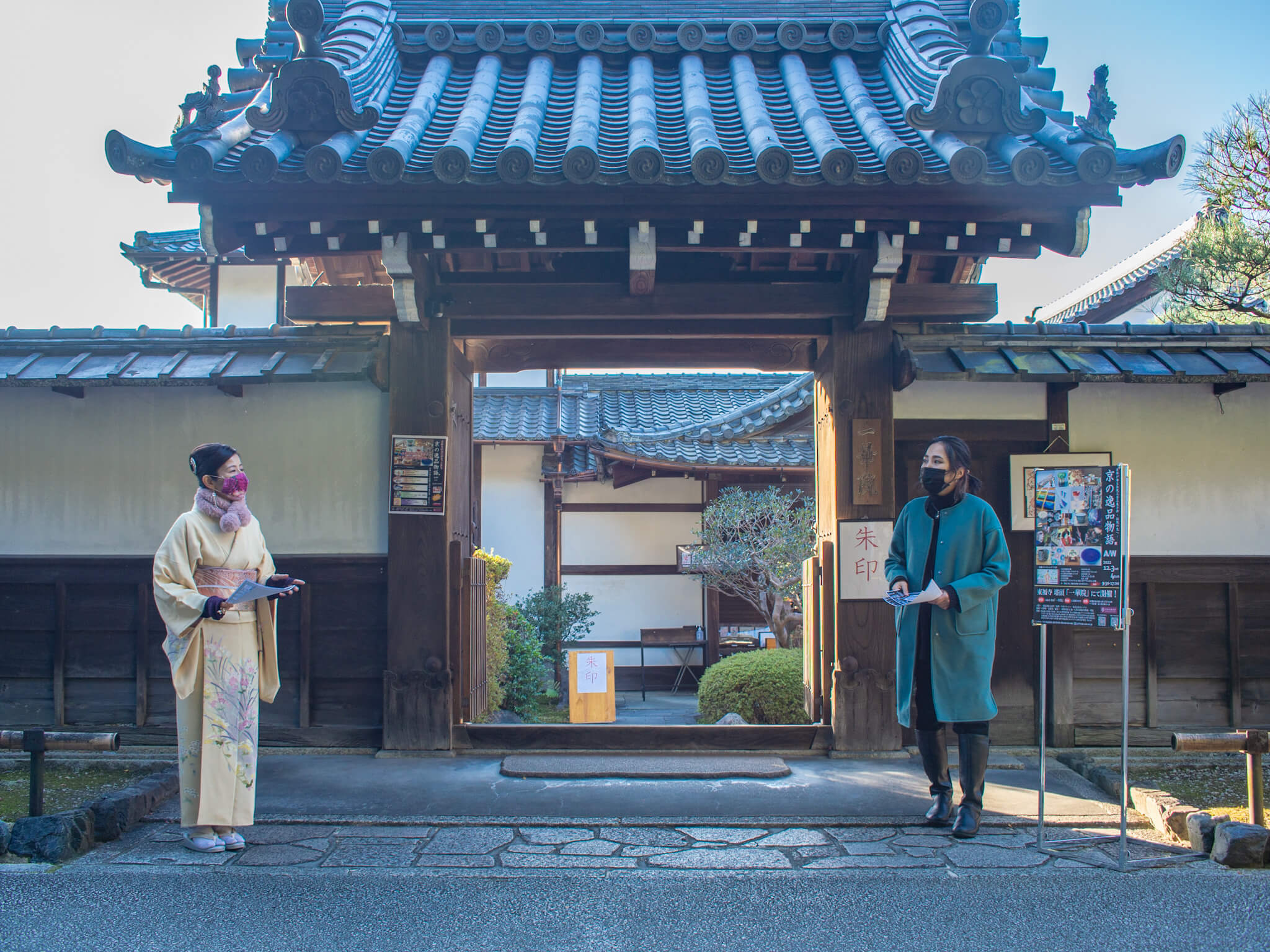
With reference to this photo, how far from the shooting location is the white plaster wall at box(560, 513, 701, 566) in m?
14.0

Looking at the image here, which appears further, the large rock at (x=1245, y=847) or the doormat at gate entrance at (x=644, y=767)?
the doormat at gate entrance at (x=644, y=767)

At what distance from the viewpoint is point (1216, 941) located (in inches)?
138

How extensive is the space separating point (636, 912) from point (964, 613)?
2139 millimetres

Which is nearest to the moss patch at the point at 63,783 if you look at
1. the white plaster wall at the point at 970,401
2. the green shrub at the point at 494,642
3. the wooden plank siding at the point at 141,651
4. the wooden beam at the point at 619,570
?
the wooden plank siding at the point at 141,651

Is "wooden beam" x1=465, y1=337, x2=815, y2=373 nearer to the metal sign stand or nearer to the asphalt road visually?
the metal sign stand

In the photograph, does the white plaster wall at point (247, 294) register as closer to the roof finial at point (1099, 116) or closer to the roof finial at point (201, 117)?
the roof finial at point (201, 117)

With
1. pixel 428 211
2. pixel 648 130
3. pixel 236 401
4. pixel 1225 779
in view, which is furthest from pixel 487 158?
pixel 1225 779

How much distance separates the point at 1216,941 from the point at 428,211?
207 inches

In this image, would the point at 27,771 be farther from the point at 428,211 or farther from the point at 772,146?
the point at 772,146

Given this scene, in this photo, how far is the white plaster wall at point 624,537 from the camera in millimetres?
14047

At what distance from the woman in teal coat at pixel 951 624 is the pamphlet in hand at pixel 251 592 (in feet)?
10.2

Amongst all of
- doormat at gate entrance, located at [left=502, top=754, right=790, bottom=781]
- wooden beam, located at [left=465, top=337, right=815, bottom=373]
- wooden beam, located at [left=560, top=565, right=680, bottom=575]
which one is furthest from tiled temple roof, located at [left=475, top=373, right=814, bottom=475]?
doormat at gate entrance, located at [left=502, top=754, right=790, bottom=781]

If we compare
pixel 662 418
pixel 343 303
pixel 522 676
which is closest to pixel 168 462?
pixel 343 303

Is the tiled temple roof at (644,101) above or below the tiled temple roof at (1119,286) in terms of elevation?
below
